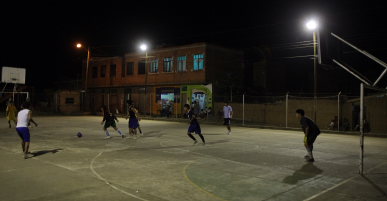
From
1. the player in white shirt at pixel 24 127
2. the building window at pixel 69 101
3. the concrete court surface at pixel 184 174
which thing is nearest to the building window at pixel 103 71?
the building window at pixel 69 101

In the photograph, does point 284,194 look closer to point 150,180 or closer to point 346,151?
point 150,180

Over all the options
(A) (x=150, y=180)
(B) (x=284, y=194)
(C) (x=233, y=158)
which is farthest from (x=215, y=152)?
(B) (x=284, y=194)

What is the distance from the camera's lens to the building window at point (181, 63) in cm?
3656

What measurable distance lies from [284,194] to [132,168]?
4.10 m

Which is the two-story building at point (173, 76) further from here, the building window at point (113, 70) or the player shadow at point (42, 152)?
the player shadow at point (42, 152)

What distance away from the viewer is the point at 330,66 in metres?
9.44

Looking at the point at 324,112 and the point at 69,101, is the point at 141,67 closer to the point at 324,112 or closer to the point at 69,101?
the point at 69,101

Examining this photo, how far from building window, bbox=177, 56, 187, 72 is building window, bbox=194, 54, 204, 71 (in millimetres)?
1491

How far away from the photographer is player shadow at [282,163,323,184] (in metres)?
7.72

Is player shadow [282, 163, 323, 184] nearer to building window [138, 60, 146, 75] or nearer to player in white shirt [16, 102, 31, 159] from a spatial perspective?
player in white shirt [16, 102, 31, 159]

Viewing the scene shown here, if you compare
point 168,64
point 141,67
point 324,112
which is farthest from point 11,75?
point 324,112

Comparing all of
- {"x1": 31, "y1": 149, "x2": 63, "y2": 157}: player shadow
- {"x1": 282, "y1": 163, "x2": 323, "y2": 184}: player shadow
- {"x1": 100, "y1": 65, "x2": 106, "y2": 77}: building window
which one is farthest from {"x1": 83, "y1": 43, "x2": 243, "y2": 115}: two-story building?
{"x1": 282, "y1": 163, "x2": 323, "y2": 184}: player shadow

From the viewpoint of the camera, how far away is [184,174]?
8.20 metres

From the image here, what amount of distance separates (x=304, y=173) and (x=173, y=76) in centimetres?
2986
